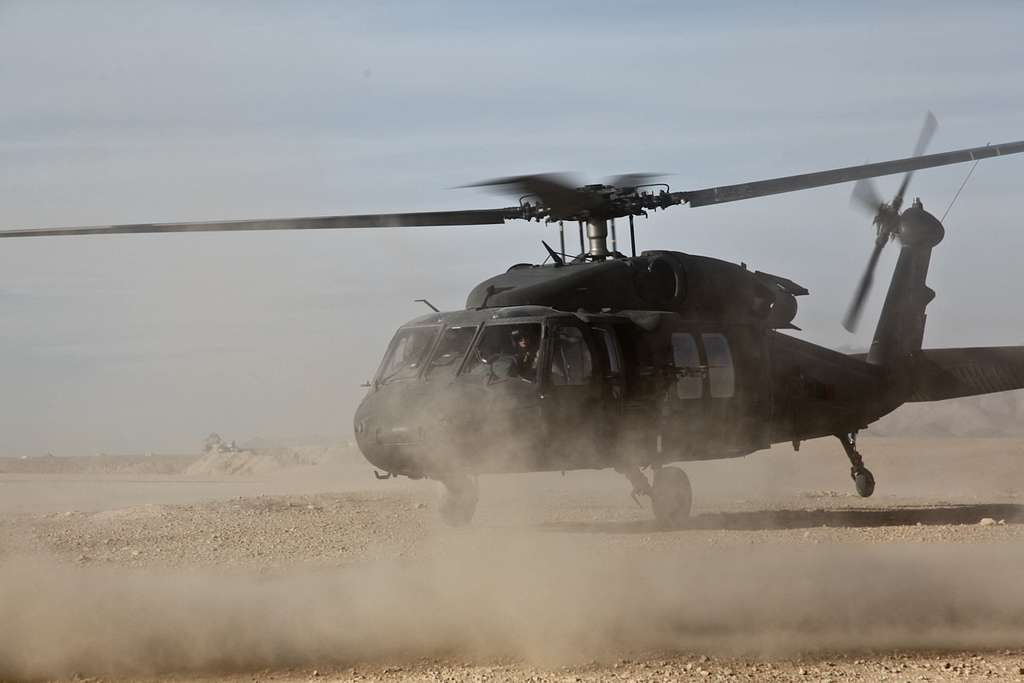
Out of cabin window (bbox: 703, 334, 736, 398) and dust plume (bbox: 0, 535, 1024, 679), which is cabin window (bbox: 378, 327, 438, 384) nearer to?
dust plume (bbox: 0, 535, 1024, 679)

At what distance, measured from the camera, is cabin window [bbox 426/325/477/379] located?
1239cm

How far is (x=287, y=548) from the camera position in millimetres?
12562

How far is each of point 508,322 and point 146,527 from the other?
4.86 m

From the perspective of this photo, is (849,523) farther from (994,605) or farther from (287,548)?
(287,548)

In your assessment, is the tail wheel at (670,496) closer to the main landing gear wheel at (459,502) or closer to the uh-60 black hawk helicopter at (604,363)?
the uh-60 black hawk helicopter at (604,363)

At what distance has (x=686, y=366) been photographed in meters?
13.4

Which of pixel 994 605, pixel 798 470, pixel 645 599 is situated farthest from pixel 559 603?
pixel 798 470

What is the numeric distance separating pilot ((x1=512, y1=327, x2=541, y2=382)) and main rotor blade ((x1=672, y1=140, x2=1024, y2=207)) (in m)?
2.45

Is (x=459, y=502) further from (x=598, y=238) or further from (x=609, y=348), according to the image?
(x=598, y=238)

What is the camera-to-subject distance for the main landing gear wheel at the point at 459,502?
13680 millimetres

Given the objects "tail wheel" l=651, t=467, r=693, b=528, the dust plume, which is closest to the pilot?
the dust plume

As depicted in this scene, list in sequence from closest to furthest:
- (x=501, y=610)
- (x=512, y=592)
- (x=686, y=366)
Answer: (x=501, y=610), (x=512, y=592), (x=686, y=366)

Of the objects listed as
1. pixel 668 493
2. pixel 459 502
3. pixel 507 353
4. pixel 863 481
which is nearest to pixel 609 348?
pixel 507 353

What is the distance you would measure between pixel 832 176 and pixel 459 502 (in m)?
5.21
